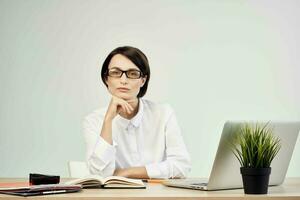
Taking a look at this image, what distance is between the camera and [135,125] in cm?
360

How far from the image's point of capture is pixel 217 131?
519 cm

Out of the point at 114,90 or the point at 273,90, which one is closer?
the point at 114,90

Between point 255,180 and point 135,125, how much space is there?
168 cm

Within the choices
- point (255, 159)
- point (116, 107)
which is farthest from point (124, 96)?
point (255, 159)

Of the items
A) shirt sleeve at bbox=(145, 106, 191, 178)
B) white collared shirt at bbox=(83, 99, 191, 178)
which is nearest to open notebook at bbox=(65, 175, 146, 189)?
shirt sleeve at bbox=(145, 106, 191, 178)

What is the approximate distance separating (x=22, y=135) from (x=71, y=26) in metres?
0.97

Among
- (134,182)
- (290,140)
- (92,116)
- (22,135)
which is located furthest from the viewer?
(22,135)

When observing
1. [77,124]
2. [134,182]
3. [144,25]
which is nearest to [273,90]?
[144,25]

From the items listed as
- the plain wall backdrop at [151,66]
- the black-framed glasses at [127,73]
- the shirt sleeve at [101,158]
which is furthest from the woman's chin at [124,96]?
the plain wall backdrop at [151,66]

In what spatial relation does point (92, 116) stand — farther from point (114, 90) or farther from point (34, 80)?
point (34, 80)

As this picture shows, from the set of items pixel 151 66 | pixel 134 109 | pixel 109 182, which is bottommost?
pixel 109 182

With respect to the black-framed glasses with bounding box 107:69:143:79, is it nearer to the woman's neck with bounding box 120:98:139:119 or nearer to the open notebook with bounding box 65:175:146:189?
the woman's neck with bounding box 120:98:139:119

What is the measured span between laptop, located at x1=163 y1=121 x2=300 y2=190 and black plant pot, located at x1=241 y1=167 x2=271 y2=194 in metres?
0.10

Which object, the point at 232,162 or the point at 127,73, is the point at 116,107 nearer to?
the point at 127,73
